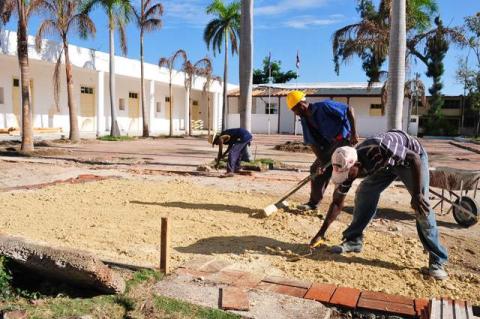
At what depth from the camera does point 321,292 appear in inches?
146

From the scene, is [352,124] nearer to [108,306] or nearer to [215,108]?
[108,306]

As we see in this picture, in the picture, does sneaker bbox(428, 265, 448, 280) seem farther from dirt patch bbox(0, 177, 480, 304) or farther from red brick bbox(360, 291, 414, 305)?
red brick bbox(360, 291, 414, 305)

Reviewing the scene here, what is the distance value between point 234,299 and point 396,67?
787 centimetres

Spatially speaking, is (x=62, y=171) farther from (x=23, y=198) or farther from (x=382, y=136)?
(x=382, y=136)

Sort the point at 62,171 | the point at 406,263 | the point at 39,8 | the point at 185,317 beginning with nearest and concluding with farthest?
the point at 185,317 < the point at 406,263 < the point at 62,171 < the point at 39,8

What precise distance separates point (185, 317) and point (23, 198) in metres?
4.81

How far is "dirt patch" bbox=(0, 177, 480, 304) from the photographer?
13.7 feet

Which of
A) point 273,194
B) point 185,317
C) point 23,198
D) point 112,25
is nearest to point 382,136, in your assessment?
point 185,317

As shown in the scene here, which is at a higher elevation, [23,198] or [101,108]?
[101,108]

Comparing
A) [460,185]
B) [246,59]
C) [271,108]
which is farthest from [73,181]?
[271,108]

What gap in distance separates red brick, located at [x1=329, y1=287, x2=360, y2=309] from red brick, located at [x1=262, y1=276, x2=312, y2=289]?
251 mm

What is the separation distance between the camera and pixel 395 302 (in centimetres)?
355

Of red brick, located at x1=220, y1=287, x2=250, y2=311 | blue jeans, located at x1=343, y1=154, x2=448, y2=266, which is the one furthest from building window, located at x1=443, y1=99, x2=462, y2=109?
red brick, located at x1=220, y1=287, x2=250, y2=311

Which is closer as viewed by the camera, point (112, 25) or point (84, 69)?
point (112, 25)
